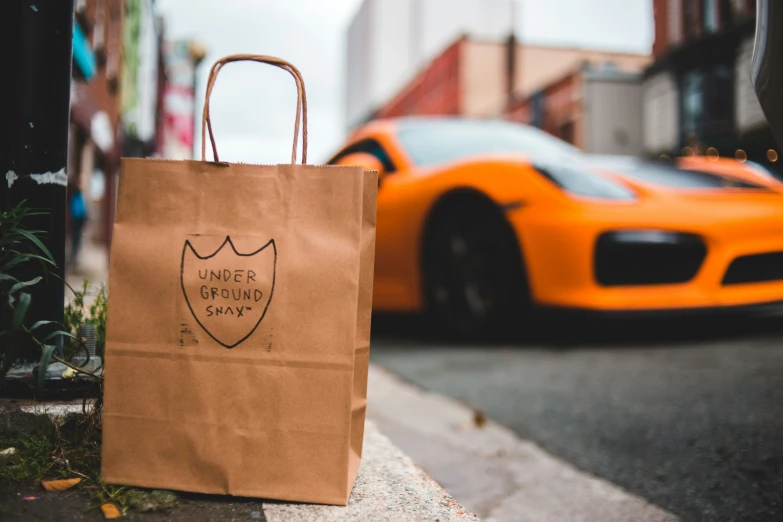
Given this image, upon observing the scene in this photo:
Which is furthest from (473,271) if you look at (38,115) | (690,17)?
(690,17)

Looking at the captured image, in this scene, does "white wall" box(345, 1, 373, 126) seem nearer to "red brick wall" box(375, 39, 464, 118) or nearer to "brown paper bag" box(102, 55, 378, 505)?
"red brick wall" box(375, 39, 464, 118)

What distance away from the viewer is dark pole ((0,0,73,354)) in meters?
1.26

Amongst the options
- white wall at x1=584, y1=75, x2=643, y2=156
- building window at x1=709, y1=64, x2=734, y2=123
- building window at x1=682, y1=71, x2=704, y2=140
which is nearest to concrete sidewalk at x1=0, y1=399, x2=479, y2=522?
building window at x1=709, y1=64, x2=734, y2=123

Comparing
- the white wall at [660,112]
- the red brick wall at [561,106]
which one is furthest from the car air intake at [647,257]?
the red brick wall at [561,106]

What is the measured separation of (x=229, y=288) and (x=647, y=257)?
2186 millimetres

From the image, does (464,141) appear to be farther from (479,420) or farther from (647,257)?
(479,420)

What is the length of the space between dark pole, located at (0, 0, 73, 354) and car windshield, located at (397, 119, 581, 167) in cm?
247

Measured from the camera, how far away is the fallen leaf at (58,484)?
3.55ft

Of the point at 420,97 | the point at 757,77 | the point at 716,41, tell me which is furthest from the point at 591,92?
the point at 757,77

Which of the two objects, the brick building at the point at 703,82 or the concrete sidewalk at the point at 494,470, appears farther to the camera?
the brick building at the point at 703,82

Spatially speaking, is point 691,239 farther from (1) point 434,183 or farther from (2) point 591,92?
(2) point 591,92

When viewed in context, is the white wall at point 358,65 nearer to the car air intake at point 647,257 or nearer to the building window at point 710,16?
the building window at point 710,16

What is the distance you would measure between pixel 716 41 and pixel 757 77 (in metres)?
18.5

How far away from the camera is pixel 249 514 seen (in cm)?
104
